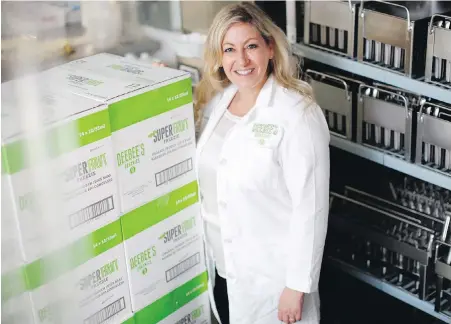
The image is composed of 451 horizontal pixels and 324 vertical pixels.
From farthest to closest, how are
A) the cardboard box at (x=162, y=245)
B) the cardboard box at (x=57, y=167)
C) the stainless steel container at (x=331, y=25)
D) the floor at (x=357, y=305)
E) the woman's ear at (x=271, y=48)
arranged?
1. the floor at (x=357, y=305)
2. the stainless steel container at (x=331, y=25)
3. the woman's ear at (x=271, y=48)
4. the cardboard box at (x=162, y=245)
5. the cardboard box at (x=57, y=167)

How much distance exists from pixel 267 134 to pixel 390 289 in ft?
2.61

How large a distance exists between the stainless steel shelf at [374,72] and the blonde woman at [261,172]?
14.0 inches

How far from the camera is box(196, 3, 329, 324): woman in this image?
5.49 feet

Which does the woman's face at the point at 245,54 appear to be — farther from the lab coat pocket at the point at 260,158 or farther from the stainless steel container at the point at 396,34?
the stainless steel container at the point at 396,34

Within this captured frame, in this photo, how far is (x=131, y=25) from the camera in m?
2.07

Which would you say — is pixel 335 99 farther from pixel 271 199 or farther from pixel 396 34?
pixel 271 199

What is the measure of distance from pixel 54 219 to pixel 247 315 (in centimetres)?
78

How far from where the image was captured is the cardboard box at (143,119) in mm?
1520

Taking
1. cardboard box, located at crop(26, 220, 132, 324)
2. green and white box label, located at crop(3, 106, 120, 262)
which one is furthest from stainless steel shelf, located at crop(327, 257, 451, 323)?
green and white box label, located at crop(3, 106, 120, 262)

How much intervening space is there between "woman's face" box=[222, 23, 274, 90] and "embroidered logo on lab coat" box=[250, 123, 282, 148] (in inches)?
4.6

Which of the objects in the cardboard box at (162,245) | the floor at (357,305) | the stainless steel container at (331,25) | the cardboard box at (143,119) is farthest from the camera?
the floor at (357,305)

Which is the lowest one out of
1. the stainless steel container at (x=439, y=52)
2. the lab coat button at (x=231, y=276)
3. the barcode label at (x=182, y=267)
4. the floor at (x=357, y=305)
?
the floor at (x=357, y=305)

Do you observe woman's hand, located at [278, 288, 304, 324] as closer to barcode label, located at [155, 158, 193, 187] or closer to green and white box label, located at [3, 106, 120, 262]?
barcode label, located at [155, 158, 193, 187]

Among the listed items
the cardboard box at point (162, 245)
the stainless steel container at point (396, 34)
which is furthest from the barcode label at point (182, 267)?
the stainless steel container at point (396, 34)
